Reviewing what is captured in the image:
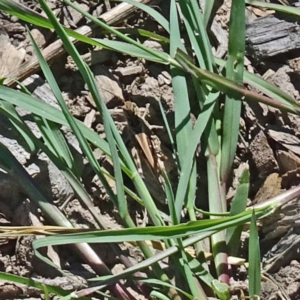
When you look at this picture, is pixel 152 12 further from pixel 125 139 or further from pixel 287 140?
pixel 287 140

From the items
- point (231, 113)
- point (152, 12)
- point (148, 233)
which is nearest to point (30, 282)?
point (148, 233)

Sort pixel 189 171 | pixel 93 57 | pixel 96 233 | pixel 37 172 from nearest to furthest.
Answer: pixel 96 233, pixel 189 171, pixel 37 172, pixel 93 57

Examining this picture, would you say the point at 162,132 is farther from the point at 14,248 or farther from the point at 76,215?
the point at 14,248

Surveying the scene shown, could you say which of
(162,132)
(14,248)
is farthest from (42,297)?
(162,132)

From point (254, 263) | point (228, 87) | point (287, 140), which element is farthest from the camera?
point (287, 140)

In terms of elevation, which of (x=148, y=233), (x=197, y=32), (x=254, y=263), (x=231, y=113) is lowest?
(x=254, y=263)

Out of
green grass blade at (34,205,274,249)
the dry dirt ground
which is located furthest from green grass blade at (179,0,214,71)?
green grass blade at (34,205,274,249)

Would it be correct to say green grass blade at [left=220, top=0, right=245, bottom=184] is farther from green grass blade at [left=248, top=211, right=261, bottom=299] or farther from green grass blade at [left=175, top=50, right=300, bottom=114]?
green grass blade at [left=248, top=211, right=261, bottom=299]

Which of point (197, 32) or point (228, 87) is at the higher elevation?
point (197, 32)

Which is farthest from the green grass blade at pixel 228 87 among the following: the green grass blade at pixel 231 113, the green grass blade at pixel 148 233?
the green grass blade at pixel 148 233
